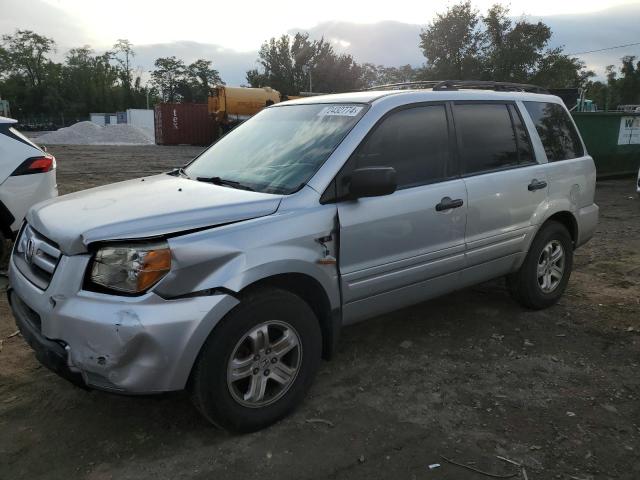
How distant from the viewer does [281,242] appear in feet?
9.16

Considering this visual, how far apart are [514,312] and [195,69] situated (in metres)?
91.2

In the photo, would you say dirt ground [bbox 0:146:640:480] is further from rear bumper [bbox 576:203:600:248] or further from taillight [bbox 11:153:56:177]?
taillight [bbox 11:153:56:177]

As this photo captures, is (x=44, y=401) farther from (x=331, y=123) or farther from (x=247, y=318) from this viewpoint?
(x=331, y=123)

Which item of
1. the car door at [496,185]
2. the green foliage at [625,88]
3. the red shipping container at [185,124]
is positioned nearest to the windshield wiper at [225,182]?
the car door at [496,185]

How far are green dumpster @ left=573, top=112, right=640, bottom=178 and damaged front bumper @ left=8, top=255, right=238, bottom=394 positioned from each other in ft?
40.7

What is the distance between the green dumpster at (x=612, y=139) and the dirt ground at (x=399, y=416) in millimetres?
9896

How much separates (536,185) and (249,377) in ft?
9.11

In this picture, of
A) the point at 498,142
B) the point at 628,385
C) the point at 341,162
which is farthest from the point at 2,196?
the point at 628,385

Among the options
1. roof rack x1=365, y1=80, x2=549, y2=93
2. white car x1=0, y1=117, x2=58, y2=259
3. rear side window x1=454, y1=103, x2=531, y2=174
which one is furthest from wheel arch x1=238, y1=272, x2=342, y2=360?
white car x1=0, y1=117, x2=58, y2=259

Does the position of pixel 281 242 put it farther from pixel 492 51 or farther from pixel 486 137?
pixel 492 51

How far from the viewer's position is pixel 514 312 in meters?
4.68

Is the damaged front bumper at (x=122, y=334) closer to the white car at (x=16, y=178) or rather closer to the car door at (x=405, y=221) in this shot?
the car door at (x=405, y=221)

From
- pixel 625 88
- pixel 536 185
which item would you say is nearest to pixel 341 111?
pixel 536 185

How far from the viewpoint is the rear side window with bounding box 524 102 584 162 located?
4527 mm
